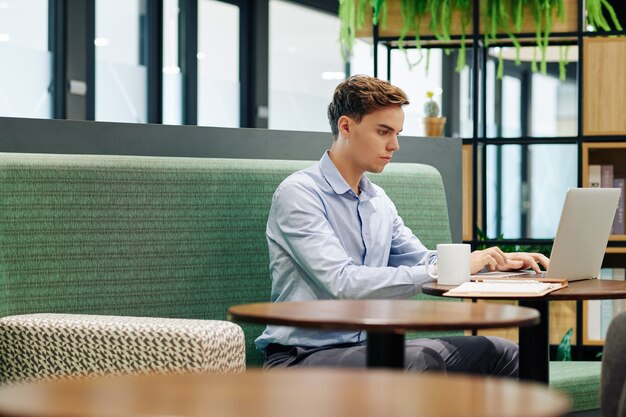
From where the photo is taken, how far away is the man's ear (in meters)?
2.84

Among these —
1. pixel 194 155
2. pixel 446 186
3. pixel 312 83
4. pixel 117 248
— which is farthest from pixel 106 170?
pixel 312 83

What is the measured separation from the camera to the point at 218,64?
23.9 ft

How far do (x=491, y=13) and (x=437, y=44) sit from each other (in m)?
0.29

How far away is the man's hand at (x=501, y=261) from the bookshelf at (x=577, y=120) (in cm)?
142

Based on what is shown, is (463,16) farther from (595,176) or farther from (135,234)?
(135,234)

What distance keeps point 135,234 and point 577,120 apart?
7.48 feet

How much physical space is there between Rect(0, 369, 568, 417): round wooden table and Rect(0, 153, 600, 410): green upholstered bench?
4.60ft

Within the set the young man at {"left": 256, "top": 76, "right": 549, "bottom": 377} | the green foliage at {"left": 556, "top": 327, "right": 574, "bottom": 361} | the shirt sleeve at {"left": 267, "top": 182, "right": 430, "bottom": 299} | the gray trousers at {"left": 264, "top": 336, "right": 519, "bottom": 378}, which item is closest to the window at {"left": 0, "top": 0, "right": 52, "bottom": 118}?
the green foliage at {"left": 556, "top": 327, "right": 574, "bottom": 361}

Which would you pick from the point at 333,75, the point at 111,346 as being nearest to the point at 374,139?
the point at 111,346

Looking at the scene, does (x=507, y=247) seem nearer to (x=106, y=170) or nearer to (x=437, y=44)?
(x=437, y=44)

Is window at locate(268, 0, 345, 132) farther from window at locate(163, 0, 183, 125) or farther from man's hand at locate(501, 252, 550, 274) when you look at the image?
man's hand at locate(501, 252, 550, 274)

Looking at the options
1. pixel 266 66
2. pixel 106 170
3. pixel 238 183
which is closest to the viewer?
pixel 106 170

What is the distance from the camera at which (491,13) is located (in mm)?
4281

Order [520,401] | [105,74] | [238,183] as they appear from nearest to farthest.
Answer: [520,401] → [238,183] → [105,74]
